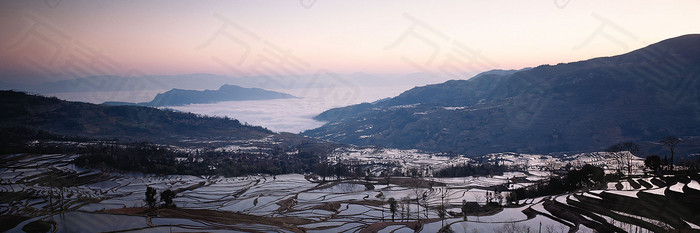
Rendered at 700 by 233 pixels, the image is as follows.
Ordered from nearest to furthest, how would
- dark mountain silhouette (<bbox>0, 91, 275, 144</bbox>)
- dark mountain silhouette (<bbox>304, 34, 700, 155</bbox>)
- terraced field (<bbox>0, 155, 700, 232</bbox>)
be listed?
terraced field (<bbox>0, 155, 700, 232</bbox>) → dark mountain silhouette (<bbox>0, 91, 275, 144</bbox>) → dark mountain silhouette (<bbox>304, 34, 700, 155</bbox>)

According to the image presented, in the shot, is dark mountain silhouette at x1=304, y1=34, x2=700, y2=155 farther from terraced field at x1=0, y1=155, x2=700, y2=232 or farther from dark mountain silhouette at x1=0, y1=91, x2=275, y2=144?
terraced field at x1=0, y1=155, x2=700, y2=232

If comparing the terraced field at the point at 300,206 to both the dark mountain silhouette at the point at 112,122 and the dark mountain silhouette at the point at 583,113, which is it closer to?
the dark mountain silhouette at the point at 112,122

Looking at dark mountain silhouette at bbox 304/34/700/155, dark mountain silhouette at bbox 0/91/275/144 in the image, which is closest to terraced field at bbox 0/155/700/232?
dark mountain silhouette at bbox 0/91/275/144

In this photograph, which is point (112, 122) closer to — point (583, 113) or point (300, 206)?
point (300, 206)

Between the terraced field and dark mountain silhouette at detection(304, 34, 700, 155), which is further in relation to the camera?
dark mountain silhouette at detection(304, 34, 700, 155)

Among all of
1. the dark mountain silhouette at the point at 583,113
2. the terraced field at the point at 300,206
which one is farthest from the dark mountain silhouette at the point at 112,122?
the terraced field at the point at 300,206

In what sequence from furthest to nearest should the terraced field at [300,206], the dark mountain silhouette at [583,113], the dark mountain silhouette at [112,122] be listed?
→ 1. the dark mountain silhouette at [583,113]
2. the dark mountain silhouette at [112,122]
3. the terraced field at [300,206]
